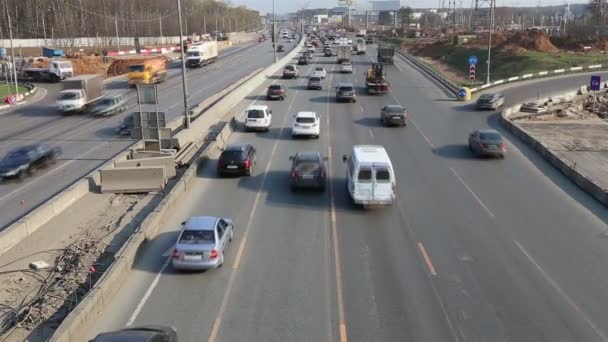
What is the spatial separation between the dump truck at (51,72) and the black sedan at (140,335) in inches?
2405

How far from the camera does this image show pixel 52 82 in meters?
67.6

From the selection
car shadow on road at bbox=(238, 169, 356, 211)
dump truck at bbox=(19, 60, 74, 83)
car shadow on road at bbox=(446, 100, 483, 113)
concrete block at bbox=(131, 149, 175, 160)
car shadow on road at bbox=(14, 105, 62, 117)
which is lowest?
car shadow on road at bbox=(238, 169, 356, 211)

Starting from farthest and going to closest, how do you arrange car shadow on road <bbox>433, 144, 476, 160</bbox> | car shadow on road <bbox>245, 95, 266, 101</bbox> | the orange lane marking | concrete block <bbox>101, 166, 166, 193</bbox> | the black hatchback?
car shadow on road <bbox>245, 95, 266, 101</bbox>
car shadow on road <bbox>433, 144, 476, 160</bbox>
the black hatchback
concrete block <bbox>101, 166, 166, 193</bbox>
the orange lane marking

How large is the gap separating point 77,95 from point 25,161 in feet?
59.5

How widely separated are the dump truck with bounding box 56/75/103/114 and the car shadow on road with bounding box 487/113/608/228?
29239 millimetres

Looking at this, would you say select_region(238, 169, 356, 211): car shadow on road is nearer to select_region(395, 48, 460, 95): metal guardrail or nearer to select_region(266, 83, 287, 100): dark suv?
select_region(266, 83, 287, 100): dark suv

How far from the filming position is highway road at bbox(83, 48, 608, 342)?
1428 centimetres

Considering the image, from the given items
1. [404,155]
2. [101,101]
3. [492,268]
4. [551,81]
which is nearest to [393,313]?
[492,268]

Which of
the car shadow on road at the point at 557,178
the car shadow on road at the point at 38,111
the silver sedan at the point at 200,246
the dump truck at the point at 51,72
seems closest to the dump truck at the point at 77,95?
the car shadow on road at the point at 38,111

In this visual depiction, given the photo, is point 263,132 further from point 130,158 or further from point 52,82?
point 52,82

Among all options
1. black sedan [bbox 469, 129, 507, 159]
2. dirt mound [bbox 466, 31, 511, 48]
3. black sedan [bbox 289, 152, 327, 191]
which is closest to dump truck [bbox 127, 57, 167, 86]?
black sedan [bbox 469, 129, 507, 159]

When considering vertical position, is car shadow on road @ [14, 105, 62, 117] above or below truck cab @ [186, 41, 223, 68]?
below

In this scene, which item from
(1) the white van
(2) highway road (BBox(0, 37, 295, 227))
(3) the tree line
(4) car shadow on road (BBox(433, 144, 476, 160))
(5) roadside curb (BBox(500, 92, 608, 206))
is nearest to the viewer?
(1) the white van

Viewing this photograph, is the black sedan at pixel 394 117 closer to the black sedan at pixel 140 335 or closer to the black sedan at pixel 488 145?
the black sedan at pixel 488 145
